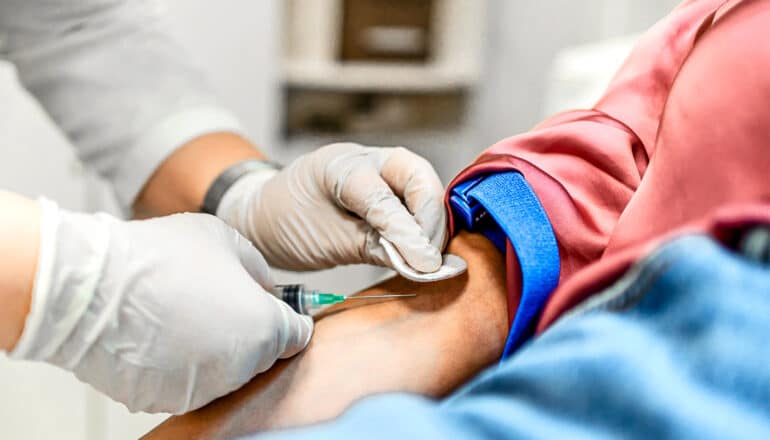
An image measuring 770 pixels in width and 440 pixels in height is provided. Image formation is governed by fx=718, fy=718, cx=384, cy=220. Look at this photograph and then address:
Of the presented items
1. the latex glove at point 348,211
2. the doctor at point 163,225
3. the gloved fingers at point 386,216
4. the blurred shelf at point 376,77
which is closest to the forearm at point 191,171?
the doctor at point 163,225

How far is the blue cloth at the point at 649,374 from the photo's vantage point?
0.31 m

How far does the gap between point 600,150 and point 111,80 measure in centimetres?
70

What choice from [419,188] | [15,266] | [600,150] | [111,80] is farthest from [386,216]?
[111,80]

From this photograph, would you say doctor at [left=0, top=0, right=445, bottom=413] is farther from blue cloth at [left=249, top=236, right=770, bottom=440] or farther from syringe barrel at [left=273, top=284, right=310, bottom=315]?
blue cloth at [left=249, top=236, right=770, bottom=440]

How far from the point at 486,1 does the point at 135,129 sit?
55.7 inches

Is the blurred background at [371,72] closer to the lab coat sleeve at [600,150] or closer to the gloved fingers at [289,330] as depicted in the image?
the lab coat sleeve at [600,150]

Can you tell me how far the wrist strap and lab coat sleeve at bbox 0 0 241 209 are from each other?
105 millimetres

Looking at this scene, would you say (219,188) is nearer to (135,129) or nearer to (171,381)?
(135,129)

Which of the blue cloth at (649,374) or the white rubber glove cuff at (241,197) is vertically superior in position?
the blue cloth at (649,374)

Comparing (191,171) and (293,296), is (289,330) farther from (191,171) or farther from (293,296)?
(191,171)

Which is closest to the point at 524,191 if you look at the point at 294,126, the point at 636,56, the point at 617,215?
the point at 617,215

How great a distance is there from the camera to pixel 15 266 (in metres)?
0.46

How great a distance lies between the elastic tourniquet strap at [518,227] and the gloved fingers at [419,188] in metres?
0.02

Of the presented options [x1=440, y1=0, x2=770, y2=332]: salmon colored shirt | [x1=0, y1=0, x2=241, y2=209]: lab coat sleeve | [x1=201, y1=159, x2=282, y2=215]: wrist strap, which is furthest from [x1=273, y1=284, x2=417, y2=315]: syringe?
[x1=0, y1=0, x2=241, y2=209]: lab coat sleeve
